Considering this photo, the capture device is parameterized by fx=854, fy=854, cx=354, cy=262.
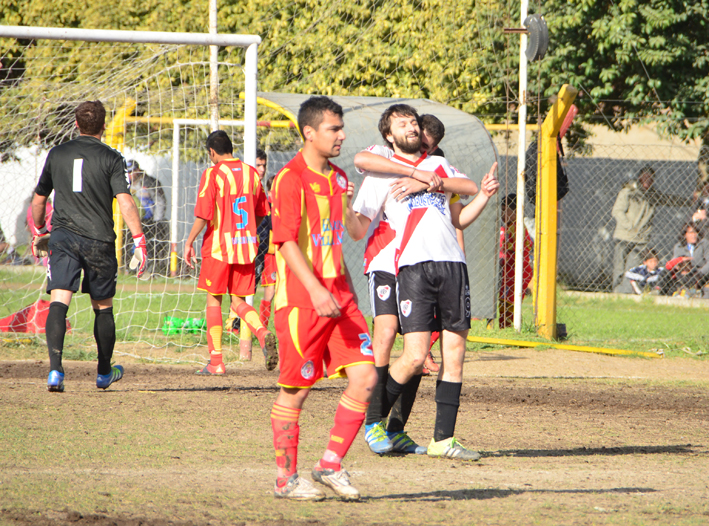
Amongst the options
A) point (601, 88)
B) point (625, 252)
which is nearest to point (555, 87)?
point (601, 88)

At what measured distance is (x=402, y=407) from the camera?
5121mm

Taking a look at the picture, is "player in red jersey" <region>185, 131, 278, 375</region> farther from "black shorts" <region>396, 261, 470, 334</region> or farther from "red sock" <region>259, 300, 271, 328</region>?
"black shorts" <region>396, 261, 470, 334</region>

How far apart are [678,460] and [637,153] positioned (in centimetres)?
1844

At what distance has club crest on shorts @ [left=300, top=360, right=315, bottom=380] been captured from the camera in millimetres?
3781

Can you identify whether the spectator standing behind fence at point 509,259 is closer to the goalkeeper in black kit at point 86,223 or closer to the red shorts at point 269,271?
the red shorts at point 269,271

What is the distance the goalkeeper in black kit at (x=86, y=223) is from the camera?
627 centimetres

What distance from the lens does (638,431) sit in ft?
18.9

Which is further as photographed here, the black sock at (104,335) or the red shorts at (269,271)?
the red shorts at (269,271)

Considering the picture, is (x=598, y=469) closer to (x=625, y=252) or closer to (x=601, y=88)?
Result: (x=625, y=252)

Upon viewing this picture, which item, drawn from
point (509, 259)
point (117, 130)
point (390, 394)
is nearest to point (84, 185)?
point (390, 394)

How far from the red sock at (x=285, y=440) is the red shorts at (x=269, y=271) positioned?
19.1 ft

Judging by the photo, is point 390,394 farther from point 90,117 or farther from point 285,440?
point 90,117

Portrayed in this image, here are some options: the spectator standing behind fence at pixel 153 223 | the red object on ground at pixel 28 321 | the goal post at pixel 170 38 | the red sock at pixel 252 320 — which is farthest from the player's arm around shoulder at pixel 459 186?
the spectator standing behind fence at pixel 153 223

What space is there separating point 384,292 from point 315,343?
1471 millimetres
